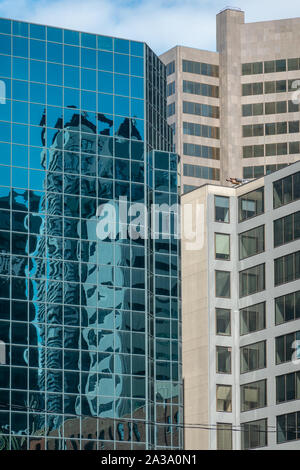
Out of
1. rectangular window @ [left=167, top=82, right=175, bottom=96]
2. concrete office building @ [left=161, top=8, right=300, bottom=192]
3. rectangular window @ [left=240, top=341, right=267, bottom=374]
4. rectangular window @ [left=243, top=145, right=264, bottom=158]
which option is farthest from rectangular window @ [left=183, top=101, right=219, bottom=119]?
rectangular window @ [left=240, top=341, right=267, bottom=374]

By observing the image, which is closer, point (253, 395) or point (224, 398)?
point (253, 395)

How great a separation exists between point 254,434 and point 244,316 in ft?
42.8

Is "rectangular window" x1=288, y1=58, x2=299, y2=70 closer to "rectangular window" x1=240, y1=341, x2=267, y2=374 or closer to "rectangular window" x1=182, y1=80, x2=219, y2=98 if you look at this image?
"rectangular window" x1=182, y1=80, x2=219, y2=98

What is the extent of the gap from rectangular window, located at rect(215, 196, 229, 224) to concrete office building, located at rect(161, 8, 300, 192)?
170ft

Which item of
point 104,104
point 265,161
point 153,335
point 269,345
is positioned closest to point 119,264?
point 153,335

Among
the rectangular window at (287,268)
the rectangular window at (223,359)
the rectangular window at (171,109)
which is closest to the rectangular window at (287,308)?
the rectangular window at (287,268)

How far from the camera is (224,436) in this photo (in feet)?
415

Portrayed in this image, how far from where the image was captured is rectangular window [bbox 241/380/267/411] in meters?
124

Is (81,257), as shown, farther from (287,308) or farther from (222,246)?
(222,246)

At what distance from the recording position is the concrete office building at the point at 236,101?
190 m

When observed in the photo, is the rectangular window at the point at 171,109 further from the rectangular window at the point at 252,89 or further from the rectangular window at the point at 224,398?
the rectangular window at the point at 224,398

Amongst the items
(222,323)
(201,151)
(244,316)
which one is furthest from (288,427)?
(201,151)

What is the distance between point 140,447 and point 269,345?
2424cm

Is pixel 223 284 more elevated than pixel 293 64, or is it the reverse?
pixel 293 64
